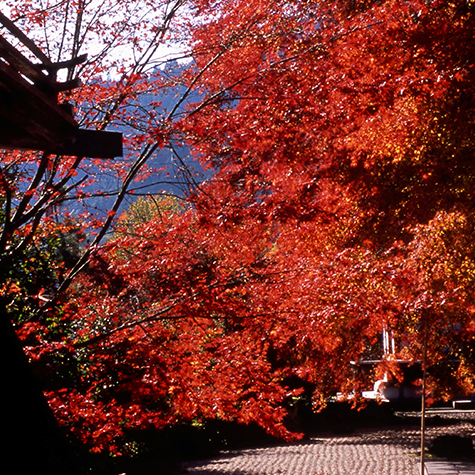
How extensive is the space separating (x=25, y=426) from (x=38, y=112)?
81.4 inches

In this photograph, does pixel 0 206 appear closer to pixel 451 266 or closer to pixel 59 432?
pixel 59 432

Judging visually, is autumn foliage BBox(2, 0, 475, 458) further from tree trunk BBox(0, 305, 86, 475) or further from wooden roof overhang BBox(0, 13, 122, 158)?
tree trunk BBox(0, 305, 86, 475)

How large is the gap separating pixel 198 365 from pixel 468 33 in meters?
8.32

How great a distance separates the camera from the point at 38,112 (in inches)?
134

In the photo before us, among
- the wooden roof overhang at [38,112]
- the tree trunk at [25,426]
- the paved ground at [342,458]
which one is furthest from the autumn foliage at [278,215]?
the paved ground at [342,458]

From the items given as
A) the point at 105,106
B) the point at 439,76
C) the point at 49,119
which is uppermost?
the point at 439,76

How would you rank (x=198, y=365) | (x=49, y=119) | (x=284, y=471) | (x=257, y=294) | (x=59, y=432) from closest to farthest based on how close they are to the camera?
1. (x=59, y=432)
2. (x=49, y=119)
3. (x=198, y=365)
4. (x=257, y=294)
5. (x=284, y=471)

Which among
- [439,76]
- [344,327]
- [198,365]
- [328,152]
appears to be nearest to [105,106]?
[198,365]

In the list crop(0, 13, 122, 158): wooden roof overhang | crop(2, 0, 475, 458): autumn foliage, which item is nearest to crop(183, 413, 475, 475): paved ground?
crop(2, 0, 475, 458): autumn foliage

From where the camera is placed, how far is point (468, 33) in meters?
9.77

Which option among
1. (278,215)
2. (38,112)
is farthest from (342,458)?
(38,112)

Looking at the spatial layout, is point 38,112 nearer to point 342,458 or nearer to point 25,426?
point 25,426

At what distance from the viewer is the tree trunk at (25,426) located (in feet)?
9.29

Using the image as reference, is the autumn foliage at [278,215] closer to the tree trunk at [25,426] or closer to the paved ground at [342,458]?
the tree trunk at [25,426]
